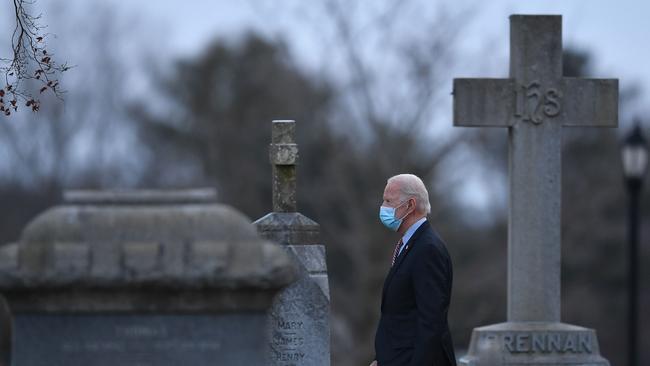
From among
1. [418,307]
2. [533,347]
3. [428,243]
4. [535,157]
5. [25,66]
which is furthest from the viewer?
[535,157]

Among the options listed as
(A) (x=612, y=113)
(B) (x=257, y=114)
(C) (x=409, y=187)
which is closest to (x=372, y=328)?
(B) (x=257, y=114)

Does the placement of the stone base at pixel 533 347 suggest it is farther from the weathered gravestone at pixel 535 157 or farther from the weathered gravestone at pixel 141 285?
the weathered gravestone at pixel 141 285

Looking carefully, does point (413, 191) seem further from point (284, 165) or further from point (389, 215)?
point (284, 165)

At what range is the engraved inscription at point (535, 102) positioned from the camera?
12977 millimetres

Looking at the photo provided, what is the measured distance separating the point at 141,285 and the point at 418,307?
2.87 meters

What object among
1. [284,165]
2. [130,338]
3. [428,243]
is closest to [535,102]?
[284,165]

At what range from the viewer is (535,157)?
12875 millimetres

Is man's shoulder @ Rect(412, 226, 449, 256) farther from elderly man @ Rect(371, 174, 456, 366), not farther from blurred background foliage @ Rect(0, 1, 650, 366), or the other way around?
blurred background foliage @ Rect(0, 1, 650, 366)

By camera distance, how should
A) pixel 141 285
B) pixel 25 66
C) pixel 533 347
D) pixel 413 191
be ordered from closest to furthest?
1. pixel 141 285
2. pixel 413 191
3. pixel 25 66
4. pixel 533 347

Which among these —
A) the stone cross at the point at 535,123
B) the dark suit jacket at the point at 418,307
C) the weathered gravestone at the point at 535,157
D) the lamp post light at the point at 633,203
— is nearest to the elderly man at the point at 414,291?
the dark suit jacket at the point at 418,307

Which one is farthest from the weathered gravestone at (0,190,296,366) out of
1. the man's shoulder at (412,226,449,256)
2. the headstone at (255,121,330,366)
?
the headstone at (255,121,330,366)

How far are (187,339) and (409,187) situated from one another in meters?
2.97

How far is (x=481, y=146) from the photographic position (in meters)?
34.6

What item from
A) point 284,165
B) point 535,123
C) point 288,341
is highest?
point 535,123
